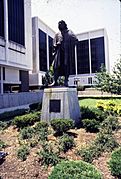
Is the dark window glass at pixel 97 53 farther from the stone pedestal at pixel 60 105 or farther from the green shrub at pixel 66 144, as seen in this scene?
the green shrub at pixel 66 144

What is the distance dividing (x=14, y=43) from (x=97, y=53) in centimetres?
4466

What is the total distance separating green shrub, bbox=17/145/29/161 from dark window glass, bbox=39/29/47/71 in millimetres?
58323

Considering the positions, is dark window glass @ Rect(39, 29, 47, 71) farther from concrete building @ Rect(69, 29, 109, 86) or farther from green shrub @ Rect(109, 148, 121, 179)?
green shrub @ Rect(109, 148, 121, 179)

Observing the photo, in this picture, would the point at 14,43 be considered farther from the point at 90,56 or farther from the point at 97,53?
the point at 97,53

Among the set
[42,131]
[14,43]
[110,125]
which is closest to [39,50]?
[14,43]

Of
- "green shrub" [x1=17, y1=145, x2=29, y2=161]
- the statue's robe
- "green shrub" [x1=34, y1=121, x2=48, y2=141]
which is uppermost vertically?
the statue's robe

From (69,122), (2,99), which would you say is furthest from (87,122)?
(2,99)

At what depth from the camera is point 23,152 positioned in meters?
6.27

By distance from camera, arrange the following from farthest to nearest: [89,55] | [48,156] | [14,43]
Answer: [89,55] < [14,43] < [48,156]

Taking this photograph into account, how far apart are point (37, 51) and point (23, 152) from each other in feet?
190

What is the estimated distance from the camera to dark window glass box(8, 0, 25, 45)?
1539 inches

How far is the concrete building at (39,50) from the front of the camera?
61.6 meters

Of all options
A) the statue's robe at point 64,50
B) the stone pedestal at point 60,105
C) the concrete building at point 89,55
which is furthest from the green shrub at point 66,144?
the concrete building at point 89,55

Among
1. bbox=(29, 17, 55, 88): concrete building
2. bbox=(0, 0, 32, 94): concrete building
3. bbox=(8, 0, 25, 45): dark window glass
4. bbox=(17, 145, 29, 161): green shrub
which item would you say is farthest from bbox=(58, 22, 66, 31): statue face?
bbox=(29, 17, 55, 88): concrete building
